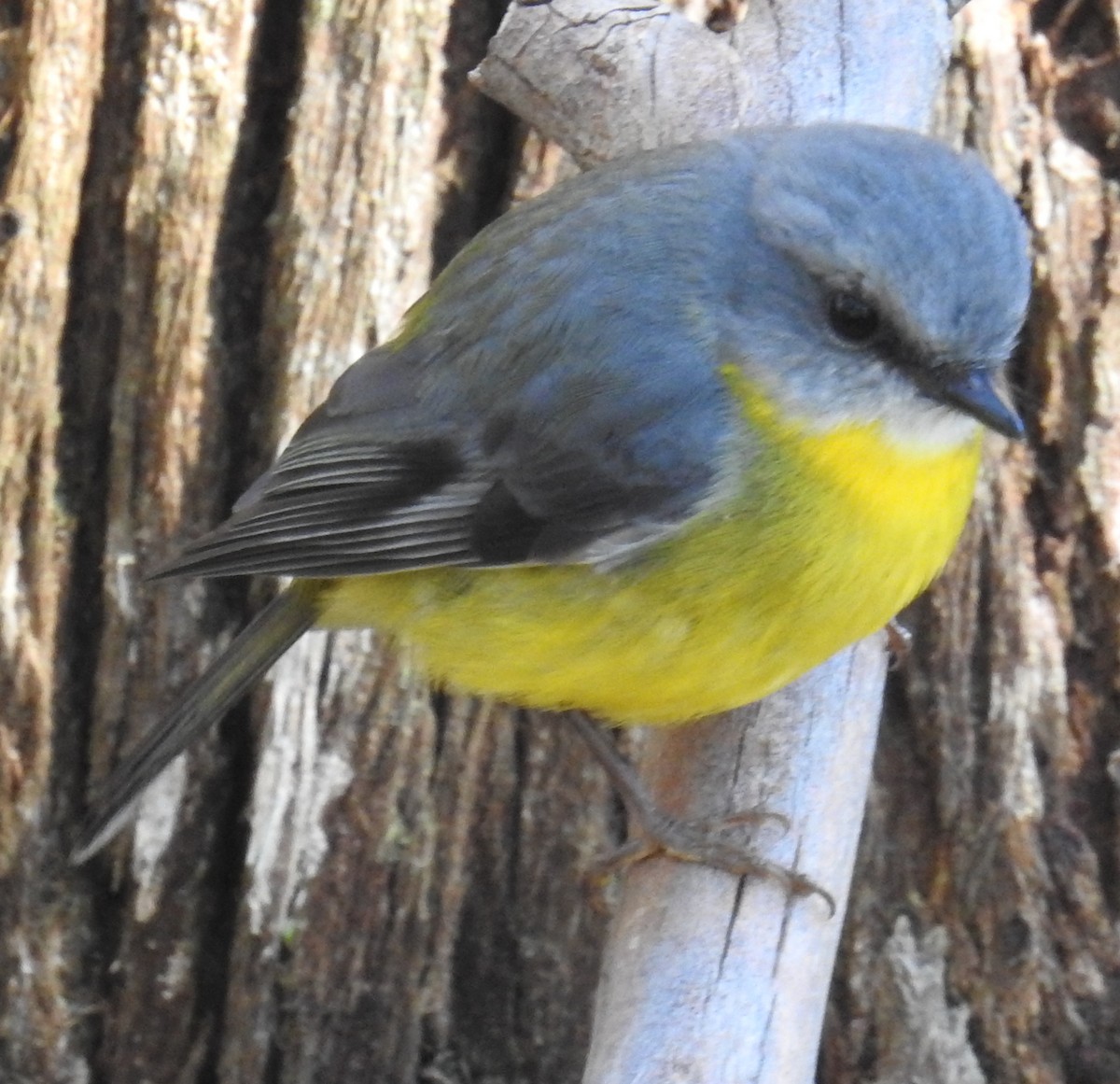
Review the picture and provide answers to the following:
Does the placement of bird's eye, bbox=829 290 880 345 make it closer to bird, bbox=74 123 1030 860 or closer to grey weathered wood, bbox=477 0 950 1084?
bird, bbox=74 123 1030 860

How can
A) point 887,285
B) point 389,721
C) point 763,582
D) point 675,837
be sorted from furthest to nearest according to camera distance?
1. point 389,721
2. point 675,837
3. point 763,582
4. point 887,285

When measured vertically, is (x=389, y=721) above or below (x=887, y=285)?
below

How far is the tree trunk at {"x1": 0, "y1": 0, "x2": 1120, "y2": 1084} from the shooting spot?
336 centimetres

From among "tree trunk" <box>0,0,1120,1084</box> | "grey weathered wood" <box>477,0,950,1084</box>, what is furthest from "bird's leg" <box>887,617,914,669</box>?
"grey weathered wood" <box>477,0,950,1084</box>

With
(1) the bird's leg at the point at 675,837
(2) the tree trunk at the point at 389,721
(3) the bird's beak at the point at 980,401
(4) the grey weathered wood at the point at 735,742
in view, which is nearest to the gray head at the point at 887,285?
(3) the bird's beak at the point at 980,401

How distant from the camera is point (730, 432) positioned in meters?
2.53

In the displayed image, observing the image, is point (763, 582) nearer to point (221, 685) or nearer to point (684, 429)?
point (684, 429)

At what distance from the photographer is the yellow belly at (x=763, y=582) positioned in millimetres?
2488

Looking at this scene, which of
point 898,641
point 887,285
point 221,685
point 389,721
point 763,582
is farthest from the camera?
point 389,721

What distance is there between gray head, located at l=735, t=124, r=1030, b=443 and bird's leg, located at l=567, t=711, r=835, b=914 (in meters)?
0.68

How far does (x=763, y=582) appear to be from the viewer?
248cm

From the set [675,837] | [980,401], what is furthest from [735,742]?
[980,401]

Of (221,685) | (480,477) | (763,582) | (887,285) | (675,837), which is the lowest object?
(675,837)

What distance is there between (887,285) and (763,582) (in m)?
0.46
